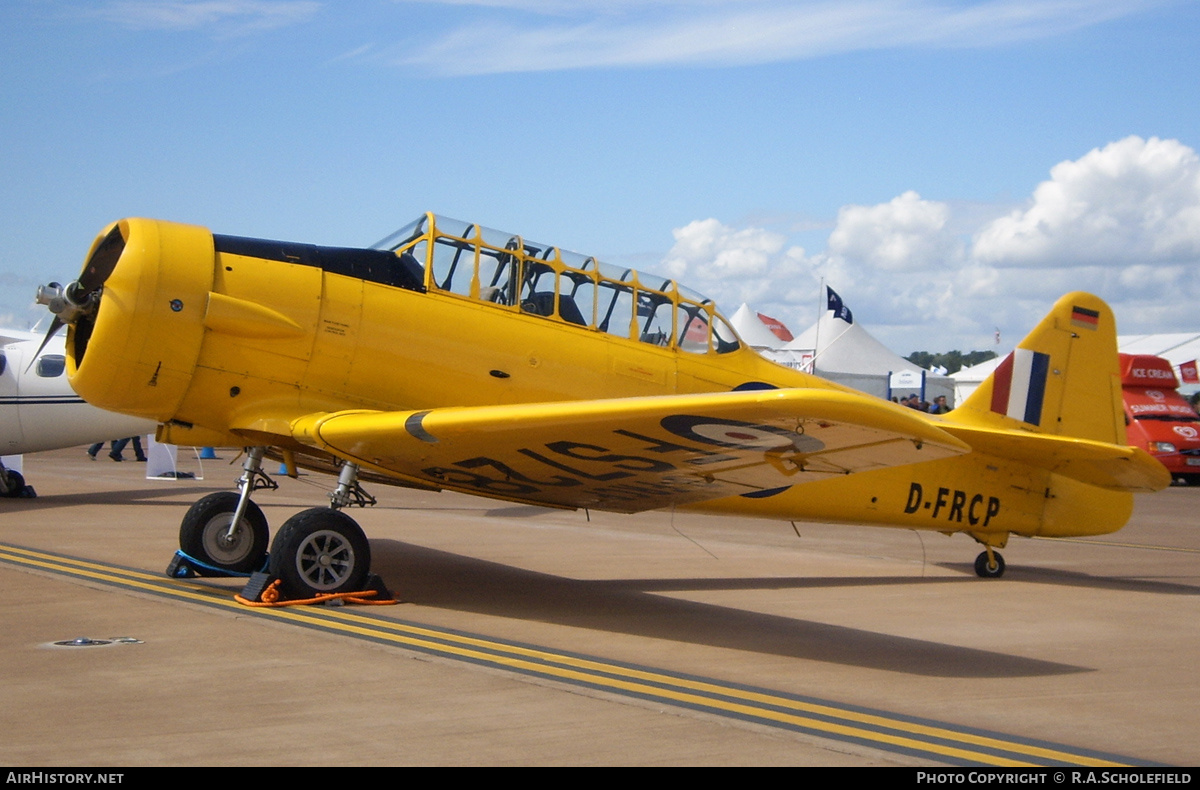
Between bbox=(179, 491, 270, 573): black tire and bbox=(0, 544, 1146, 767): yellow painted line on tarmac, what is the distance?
2.46 ft

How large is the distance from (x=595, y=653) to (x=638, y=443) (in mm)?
1240

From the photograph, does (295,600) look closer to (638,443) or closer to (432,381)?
(432,381)

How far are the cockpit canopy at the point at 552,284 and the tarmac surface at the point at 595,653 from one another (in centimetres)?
220

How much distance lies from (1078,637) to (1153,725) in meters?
2.59

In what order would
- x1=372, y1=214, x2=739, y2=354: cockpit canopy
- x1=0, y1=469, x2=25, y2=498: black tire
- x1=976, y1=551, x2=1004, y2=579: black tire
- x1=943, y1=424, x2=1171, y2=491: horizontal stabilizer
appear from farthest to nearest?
1. x1=0, y1=469, x2=25, y2=498: black tire
2. x1=976, y1=551, x2=1004, y2=579: black tire
3. x1=943, y1=424, x2=1171, y2=491: horizontal stabilizer
4. x1=372, y1=214, x2=739, y2=354: cockpit canopy

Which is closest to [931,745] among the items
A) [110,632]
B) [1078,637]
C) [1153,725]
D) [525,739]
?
[1153,725]

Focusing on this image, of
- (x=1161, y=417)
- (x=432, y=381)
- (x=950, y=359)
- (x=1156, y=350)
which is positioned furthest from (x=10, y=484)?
(x=950, y=359)

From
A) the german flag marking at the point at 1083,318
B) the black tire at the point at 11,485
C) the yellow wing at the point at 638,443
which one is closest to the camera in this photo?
the yellow wing at the point at 638,443

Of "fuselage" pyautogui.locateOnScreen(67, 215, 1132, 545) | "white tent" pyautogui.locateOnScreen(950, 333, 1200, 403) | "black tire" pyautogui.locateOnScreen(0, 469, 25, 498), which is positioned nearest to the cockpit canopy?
"fuselage" pyautogui.locateOnScreen(67, 215, 1132, 545)

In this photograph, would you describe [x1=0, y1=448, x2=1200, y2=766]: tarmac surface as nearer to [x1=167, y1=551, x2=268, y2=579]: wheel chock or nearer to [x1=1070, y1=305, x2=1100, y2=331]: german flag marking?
[x1=167, y1=551, x2=268, y2=579]: wheel chock

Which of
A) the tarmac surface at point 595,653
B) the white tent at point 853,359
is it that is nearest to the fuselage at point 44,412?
the tarmac surface at point 595,653

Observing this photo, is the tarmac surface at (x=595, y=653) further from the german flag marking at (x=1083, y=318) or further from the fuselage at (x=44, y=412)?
the fuselage at (x=44, y=412)

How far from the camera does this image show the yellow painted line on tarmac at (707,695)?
4.41m

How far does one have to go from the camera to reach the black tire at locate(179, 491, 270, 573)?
8.48 m
